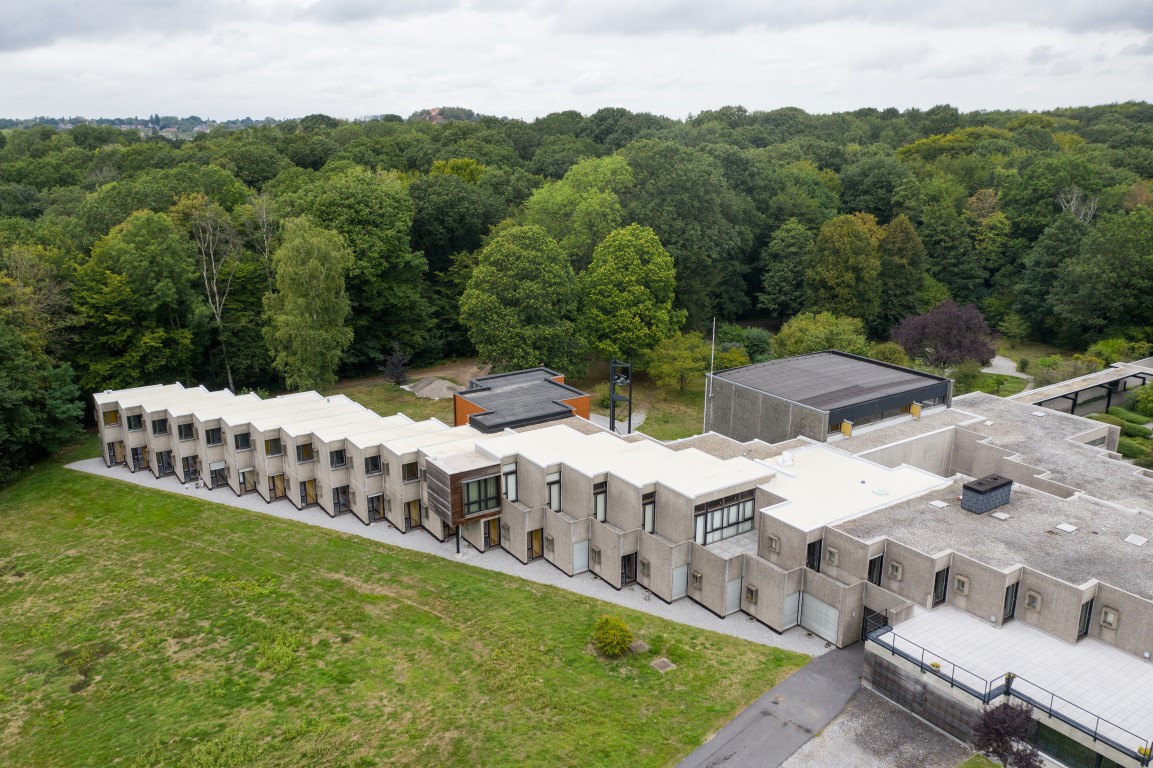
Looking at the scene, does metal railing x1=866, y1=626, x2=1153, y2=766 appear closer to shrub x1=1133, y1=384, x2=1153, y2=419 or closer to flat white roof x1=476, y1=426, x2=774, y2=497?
flat white roof x1=476, y1=426, x2=774, y2=497

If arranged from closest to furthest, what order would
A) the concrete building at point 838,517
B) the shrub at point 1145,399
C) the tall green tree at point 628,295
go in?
the concrete building at point 838,517 → the shrub at point 1145,399 → the tall green tree at point 628,295

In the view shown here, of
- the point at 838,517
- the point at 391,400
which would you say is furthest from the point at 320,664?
the point at 391,400

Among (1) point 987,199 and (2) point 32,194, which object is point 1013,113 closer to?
(1) point 987,199

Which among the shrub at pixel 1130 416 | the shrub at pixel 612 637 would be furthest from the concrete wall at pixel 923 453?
the shrub at pixel 1130 416

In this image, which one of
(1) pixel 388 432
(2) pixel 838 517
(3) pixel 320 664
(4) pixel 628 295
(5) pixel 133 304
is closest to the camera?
(3) pixel 320 664

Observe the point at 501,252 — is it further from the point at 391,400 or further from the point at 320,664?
the point at 320,664

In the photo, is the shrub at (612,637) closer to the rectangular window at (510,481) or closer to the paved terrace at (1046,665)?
the rectangular window at (510,481)
